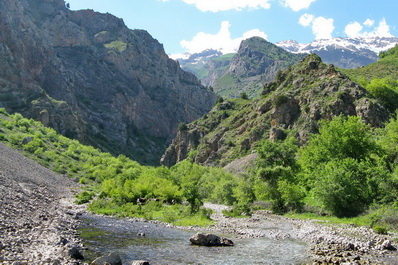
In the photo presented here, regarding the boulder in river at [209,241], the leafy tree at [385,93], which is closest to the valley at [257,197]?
the leafy tree at [385,93]

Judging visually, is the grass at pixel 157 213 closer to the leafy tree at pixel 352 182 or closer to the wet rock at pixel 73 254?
the leafy tree at pixel 352 182

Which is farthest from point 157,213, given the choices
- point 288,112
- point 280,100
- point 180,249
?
point 280,100

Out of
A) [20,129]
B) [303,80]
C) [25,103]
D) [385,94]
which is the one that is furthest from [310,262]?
[25,103]

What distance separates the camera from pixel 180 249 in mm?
24953

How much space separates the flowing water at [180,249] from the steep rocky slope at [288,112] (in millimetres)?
67049

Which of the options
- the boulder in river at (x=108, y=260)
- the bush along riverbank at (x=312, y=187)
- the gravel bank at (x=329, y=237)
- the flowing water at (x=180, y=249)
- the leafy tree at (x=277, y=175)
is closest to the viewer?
the boulder in river at (x=108, y=260)

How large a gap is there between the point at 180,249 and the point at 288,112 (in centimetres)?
9486

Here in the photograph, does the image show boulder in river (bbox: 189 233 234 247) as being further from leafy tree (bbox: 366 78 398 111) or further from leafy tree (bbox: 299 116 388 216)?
leafy tree (bbox: 366 78 398 111)

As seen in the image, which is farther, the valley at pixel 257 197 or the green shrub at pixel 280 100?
the green shrub at pixel 280 100

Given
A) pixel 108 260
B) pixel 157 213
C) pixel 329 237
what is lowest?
pixel 157 213

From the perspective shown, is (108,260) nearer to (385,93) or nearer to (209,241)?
(209,241)

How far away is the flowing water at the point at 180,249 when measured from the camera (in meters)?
21.4

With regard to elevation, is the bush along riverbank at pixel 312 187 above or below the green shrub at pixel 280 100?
below

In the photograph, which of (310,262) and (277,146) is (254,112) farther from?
(310,262)
